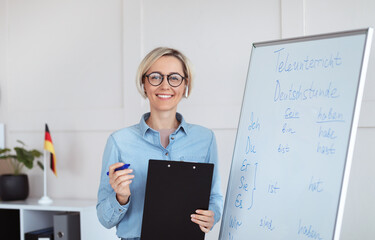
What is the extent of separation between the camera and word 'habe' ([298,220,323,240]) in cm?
153

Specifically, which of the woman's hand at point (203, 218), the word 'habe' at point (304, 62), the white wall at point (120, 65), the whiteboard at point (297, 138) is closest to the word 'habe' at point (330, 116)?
the whiteboard at point (297, 138)

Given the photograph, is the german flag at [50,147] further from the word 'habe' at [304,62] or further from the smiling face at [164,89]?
the word 'habe' at [304,62]

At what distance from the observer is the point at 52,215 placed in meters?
3.29

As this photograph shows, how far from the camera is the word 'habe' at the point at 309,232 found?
1.53m

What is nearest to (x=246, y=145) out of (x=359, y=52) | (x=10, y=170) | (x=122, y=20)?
(x=359, y=52)

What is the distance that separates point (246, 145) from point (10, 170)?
90.5 inches

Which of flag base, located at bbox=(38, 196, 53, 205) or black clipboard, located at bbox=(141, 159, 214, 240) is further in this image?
flag base, located at bbox=(38, 196, 53, 205)

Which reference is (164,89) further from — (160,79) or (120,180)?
(120,180)

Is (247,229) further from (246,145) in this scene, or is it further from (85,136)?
(85,136)

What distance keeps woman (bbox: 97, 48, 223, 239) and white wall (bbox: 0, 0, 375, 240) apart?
0.87 metres

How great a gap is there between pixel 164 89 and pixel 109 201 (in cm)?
49

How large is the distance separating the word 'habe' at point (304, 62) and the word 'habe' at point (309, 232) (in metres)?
0.54

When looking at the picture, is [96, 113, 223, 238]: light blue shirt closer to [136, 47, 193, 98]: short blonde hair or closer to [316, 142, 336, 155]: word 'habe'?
[136, 47, 193, 98]: short blonde hair

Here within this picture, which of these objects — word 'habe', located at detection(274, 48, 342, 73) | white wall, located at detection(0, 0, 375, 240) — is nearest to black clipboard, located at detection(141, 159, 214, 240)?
word 'habe', located at detection(274, 48, 342, 73)
